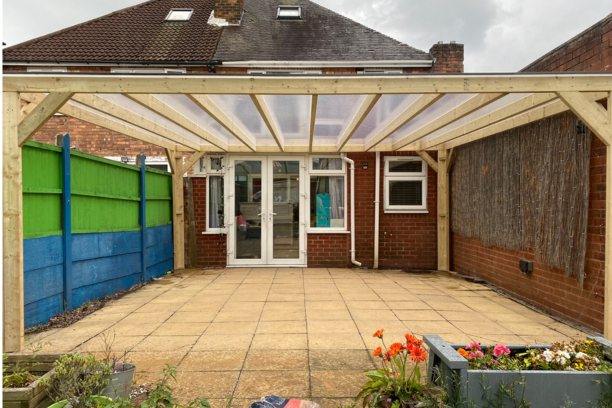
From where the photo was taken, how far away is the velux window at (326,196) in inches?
326

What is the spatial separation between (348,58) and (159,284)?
6.74 meters

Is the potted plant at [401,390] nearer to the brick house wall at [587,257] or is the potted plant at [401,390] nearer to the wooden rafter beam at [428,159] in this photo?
the brick house wall at [587,257]

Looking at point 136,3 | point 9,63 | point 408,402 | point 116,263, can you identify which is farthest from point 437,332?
point 136,3

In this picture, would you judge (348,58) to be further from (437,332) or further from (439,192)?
(437,332)

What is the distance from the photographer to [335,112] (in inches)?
201

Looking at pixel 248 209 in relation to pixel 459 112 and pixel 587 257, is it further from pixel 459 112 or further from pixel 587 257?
pixel 587 257

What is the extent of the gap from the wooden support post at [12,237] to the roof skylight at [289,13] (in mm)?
9922

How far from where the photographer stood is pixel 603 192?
3.84 m

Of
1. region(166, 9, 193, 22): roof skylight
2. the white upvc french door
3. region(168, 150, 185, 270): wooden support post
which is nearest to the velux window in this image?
the white upvc french door

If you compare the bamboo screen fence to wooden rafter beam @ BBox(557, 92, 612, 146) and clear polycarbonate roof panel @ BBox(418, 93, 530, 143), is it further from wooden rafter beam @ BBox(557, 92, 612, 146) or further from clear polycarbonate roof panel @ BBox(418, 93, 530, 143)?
wooden rafter beam @ BBox(557, 92, 612, 146)

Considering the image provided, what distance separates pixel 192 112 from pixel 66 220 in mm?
1897

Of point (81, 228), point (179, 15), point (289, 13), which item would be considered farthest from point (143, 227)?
point (289, 13)

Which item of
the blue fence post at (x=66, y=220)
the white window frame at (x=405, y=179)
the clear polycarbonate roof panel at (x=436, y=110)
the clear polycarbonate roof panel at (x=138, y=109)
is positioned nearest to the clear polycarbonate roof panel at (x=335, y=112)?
the clear polycarbonate roof panel at (x=436, y=110)

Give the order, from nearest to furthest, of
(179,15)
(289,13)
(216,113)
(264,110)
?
(264,110) < (216,113) < (179,15) < (289,13)
